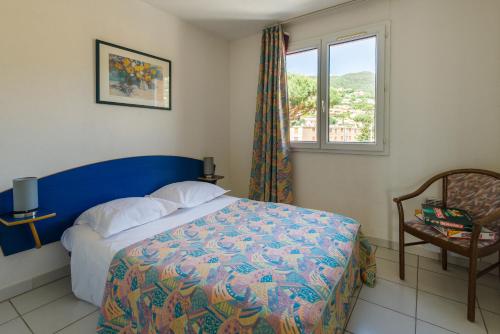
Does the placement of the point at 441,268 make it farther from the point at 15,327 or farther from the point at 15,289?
the point at 15,289

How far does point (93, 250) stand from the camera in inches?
63.4

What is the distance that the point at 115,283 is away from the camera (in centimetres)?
139

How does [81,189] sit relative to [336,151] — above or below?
below

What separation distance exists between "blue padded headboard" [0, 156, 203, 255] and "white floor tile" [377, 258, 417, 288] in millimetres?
2211

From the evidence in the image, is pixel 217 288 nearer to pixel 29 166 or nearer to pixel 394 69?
pixel 29 166

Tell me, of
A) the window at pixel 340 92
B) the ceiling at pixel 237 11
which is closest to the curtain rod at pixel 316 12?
the ceiling at pixel 237 11

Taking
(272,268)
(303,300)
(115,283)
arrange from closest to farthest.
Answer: (303,300) → (272,268) → (115,283)

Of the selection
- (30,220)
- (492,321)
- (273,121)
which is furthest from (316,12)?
(30,220)

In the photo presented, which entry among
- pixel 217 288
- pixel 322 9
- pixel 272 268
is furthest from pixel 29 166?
pixel 322 9

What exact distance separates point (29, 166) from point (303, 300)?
2.04 m

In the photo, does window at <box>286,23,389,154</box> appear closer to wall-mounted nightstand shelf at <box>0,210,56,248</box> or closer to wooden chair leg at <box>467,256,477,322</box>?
wooden chair leg at <box>467,256,477,322</box>

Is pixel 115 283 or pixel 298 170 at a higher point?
pixel 298 170

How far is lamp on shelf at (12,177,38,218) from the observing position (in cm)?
164

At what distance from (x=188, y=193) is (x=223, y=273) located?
131 centimetres
